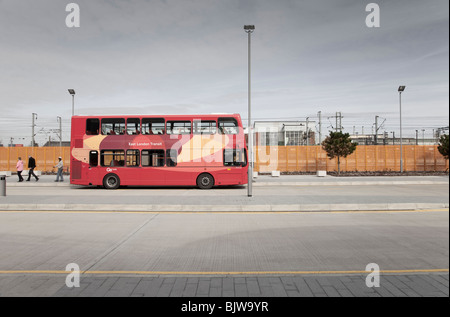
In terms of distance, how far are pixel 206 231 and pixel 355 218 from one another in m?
4.24

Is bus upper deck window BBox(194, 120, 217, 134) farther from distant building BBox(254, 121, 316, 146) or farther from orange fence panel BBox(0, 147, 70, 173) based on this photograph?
distant building BBox(254, 121, 316, 146)

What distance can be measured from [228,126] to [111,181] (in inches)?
280

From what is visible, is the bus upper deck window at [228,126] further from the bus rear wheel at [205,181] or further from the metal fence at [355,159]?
the metal fence at [355,159]

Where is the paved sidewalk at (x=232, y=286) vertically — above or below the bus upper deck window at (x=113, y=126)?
below

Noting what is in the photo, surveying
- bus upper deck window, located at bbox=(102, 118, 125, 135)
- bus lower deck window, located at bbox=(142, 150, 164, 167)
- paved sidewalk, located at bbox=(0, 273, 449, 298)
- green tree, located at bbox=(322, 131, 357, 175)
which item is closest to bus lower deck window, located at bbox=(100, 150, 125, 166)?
bus upper deck window, located at bbox=(102, 118, 125, 135)

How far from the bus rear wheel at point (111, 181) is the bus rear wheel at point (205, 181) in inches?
176

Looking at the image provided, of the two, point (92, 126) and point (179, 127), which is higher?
point (92, 126)

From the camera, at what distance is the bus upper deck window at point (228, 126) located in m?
16.9

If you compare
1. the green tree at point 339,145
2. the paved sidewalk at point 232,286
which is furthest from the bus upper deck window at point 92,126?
the green tree at point 339,145

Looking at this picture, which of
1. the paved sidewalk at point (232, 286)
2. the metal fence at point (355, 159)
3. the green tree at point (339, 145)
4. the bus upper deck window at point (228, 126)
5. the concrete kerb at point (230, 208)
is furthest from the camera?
the metal fence at point (355, 159)

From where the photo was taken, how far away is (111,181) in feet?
58.1

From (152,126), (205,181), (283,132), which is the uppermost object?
(283,132)

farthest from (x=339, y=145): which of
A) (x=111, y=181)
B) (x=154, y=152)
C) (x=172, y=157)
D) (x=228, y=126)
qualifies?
(x=111, y=181)

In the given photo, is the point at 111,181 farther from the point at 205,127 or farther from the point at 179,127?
the point at 205,127
